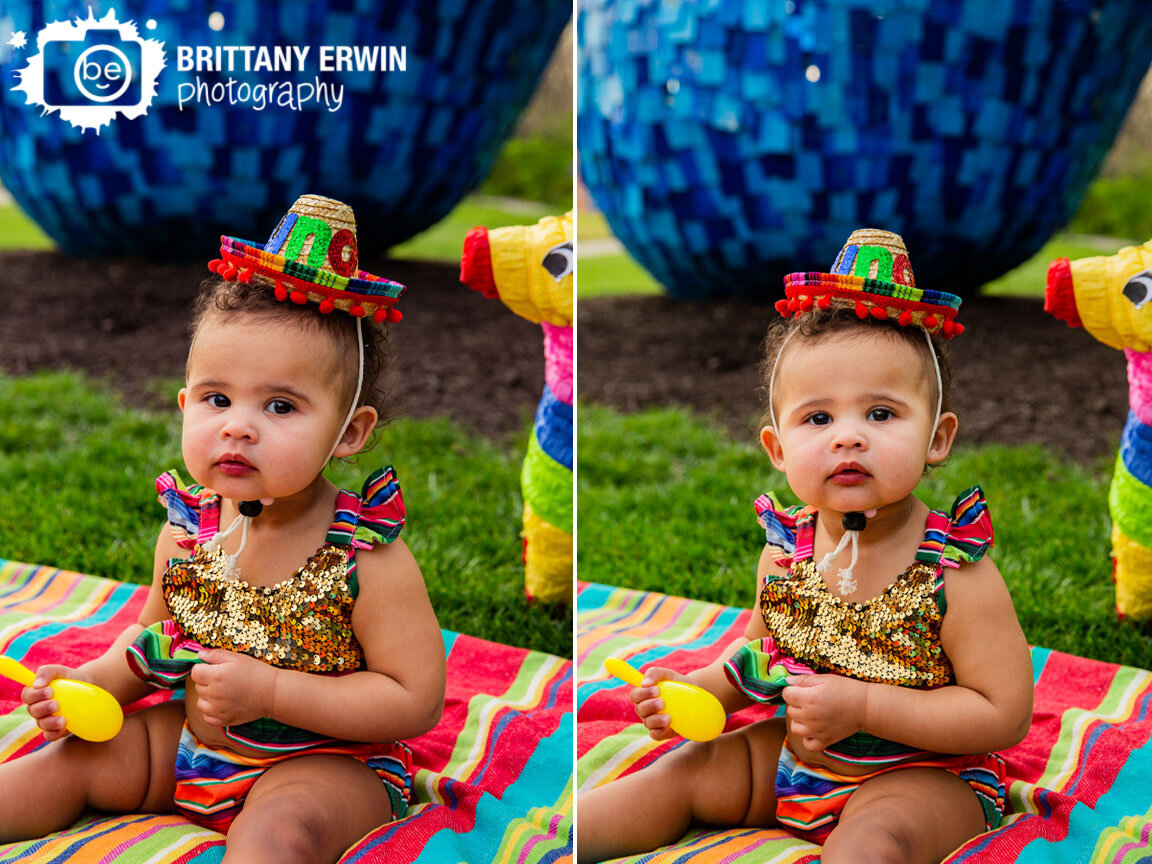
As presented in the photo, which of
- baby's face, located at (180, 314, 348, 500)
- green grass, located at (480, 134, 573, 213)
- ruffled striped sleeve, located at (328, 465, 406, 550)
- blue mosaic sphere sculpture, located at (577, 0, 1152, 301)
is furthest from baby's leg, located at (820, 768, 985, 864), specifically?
green grass, located at (480, 134, 573, 213)

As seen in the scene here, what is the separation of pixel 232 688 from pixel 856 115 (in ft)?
10.3

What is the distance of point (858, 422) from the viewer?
4.84 ft

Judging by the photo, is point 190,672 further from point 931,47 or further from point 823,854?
point 931,47

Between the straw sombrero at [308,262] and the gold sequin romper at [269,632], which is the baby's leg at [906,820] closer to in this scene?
the gold sequin romper at [269,632]

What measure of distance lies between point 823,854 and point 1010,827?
290 millimetres

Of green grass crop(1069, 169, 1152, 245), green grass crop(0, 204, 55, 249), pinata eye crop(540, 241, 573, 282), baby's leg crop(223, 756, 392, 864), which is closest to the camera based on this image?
baby's leg crop(223, 756, 392, 864)

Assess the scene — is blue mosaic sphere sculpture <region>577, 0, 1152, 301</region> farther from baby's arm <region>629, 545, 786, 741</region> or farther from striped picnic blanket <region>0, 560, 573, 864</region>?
baby's arm <region>629, 545, 786, 741</region>

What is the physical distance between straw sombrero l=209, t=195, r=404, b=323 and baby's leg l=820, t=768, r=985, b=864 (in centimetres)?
88

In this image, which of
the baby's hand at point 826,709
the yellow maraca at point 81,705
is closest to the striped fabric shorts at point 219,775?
the yellow maraca at point 81,705

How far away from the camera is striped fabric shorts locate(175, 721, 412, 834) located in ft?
5.14

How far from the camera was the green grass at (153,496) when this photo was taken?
97.4 inches

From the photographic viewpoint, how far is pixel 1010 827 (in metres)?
1.57

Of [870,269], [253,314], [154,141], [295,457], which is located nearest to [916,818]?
[870,269]

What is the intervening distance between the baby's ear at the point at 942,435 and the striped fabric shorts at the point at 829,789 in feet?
1.29
